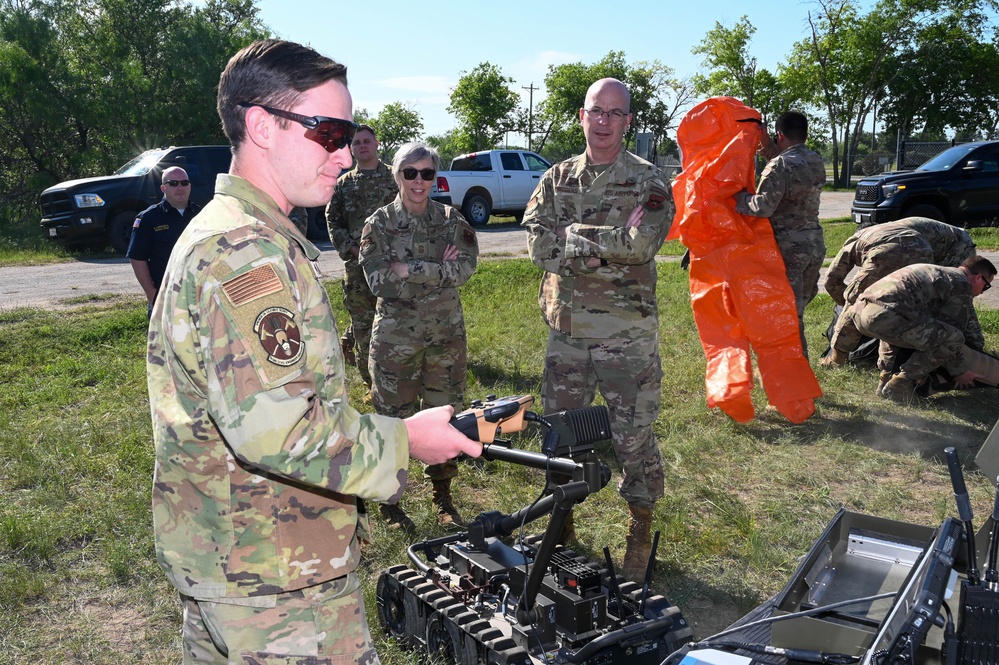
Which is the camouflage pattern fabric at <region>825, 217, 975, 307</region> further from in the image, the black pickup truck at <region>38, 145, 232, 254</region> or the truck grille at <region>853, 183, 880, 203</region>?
the black pickup truck at <region>38, 145, 232, 254</region>

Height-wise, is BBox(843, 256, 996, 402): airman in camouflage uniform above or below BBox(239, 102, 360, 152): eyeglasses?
below

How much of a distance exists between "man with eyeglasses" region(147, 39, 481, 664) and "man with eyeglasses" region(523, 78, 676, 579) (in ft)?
8.29

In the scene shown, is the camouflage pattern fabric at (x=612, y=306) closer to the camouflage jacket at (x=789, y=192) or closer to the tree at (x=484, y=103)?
the camouflage jacket at (x=789, y=192)

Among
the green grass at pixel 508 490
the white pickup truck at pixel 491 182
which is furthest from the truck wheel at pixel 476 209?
the green grass at pixel 508 490

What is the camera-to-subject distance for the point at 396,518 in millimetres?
5148

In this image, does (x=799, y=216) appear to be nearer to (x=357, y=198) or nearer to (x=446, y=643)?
→ (x=357, y=198)

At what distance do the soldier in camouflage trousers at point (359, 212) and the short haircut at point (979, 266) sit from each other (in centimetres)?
505

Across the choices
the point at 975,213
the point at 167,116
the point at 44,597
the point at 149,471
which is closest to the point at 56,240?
the point at 167,116

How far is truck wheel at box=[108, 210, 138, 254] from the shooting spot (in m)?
16.6

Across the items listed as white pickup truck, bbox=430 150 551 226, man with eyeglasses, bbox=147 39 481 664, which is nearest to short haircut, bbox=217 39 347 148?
man with eyeglasses, bbox=147 39 481 664

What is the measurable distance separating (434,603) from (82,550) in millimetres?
2504

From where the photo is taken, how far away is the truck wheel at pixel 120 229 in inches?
654

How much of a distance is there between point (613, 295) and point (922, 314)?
12.1ft

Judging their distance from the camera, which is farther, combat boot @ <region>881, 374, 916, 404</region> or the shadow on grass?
combat boot @ <region>881, 374, 916, 404</region>
